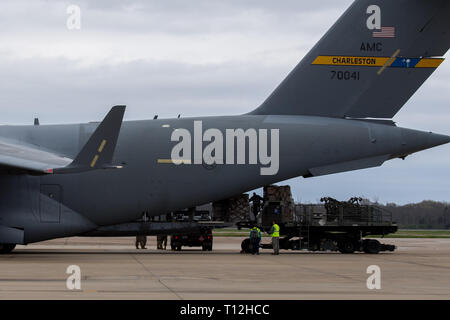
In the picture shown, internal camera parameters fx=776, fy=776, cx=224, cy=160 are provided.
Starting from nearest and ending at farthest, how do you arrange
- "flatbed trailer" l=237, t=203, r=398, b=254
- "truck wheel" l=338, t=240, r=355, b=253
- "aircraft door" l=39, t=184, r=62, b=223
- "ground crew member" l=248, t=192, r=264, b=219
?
1. "aircraft door" l=39, t=184, r=62, b=223
2. "ground crew member" l=248, t=192, r=264, b=219
3. "flatbed trailer" l=237, t=203, r=398, b=254
4. "truck wheel" l=338, t=240, r=355, b=253

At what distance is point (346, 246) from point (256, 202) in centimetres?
414

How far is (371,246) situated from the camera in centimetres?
3059

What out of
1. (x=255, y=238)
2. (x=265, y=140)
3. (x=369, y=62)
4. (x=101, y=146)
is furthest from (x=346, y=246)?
(x=101, y=146)

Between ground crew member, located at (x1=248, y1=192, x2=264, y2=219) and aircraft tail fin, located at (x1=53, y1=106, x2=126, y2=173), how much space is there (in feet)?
27.0

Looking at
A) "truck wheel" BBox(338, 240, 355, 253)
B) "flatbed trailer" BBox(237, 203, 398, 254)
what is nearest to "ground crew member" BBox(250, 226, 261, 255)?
"flatbed trailer" BBox(237, 203, 398, 254)

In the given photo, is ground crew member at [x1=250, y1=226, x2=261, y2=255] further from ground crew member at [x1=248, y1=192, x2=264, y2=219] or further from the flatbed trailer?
the flatbed trailer

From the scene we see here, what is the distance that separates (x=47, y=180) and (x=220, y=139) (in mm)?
6224

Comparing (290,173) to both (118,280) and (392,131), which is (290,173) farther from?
(118,280)

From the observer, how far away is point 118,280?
1692 cm

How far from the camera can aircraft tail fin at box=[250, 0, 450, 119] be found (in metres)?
28.8

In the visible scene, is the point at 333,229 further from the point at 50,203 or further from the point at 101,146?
the point at 101,146
